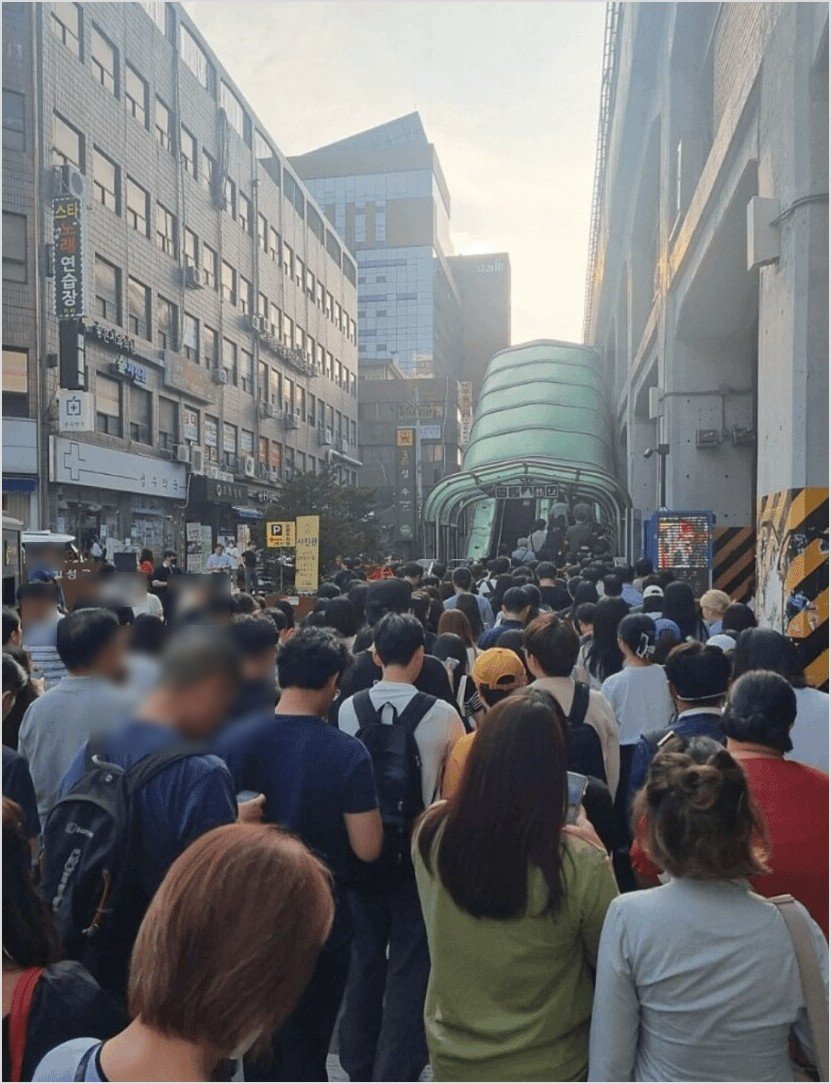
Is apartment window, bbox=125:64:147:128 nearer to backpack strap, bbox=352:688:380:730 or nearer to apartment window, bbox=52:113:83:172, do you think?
apartment window, bbox=52:113:83:172

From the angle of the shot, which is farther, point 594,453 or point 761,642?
point 594,453

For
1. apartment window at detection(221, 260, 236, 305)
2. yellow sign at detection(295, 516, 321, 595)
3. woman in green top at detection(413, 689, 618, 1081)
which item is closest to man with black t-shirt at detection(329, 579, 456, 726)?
woman in green top at detection(413, 689, 618, 1081)

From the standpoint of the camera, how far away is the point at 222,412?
107 feet

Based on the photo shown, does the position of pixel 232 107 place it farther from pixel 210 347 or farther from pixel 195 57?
pixel 210 347

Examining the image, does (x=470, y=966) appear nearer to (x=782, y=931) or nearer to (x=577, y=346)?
(x=782, y=931)

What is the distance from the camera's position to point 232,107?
113 feet

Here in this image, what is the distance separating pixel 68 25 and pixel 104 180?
12.7ft

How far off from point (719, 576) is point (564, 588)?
4960mm

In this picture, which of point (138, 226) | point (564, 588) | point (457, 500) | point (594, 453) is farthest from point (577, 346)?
point (564, 588)

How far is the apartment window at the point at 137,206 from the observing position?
1012 inches

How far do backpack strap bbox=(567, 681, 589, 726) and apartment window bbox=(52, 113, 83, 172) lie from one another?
76.1 ft

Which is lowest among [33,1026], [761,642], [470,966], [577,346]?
[470,966]

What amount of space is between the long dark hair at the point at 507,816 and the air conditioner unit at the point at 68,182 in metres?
22.7

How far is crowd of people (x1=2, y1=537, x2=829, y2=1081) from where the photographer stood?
143cm
